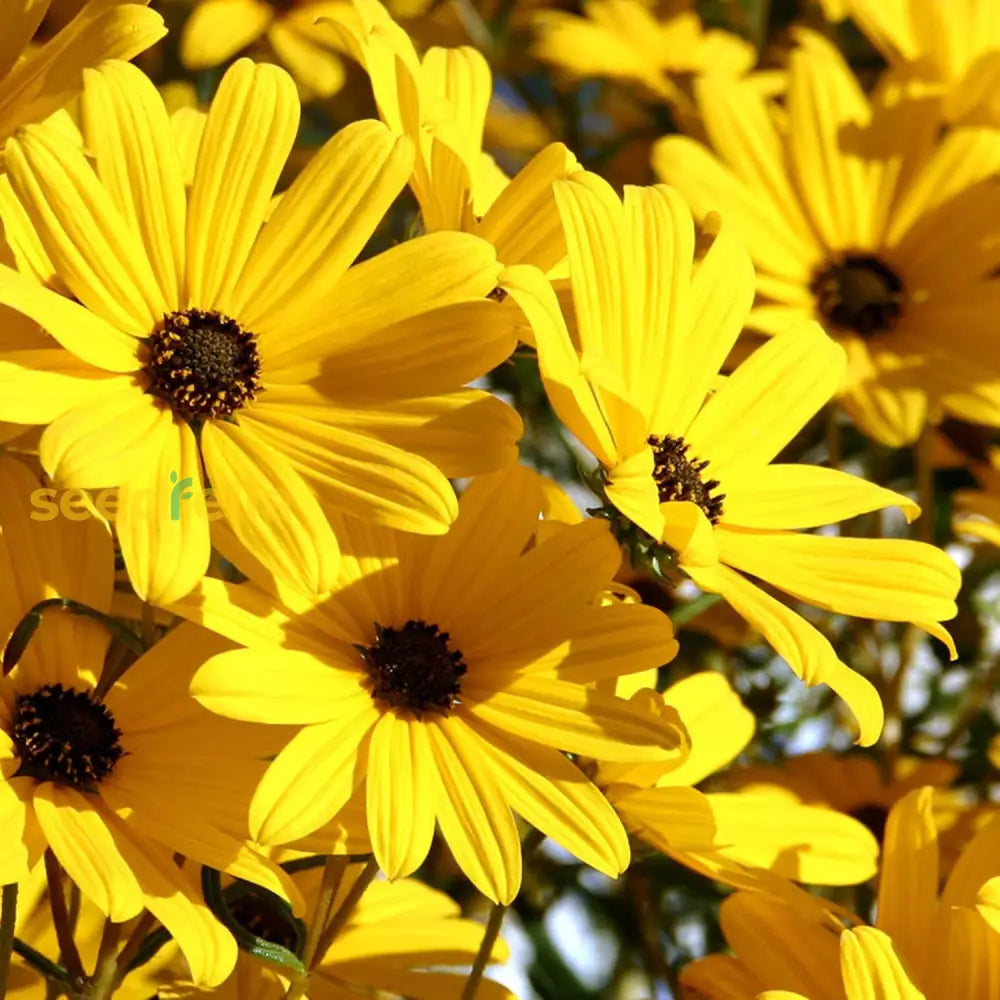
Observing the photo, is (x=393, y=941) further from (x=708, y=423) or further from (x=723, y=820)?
(x=708, y=423)

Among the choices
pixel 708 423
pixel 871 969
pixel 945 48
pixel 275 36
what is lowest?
pixel 871 969

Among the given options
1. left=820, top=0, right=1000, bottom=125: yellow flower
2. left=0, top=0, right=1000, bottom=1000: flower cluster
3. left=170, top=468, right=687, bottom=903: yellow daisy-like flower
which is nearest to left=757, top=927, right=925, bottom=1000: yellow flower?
left=0, top=0, right=1000, bottom=1000: flower cluster

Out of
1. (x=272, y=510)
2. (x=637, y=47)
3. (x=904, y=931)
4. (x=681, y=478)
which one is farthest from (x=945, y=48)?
(x=272, y=510)

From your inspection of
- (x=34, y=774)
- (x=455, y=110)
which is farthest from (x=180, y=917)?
(x=455, y=110)

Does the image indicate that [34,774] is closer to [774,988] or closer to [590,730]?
[590,730]

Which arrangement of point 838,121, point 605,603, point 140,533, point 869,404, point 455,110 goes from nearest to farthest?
point 140,533 < point 605,603 < point 455,110 < point 869,404 < point 838,121

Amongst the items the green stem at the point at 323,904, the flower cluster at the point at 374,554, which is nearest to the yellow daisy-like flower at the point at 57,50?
the flower cluster at the point at 374,554

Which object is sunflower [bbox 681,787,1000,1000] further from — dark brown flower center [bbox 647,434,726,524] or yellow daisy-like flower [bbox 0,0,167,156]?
yellow daisy-like flower [bbox 0,0,167,156]
